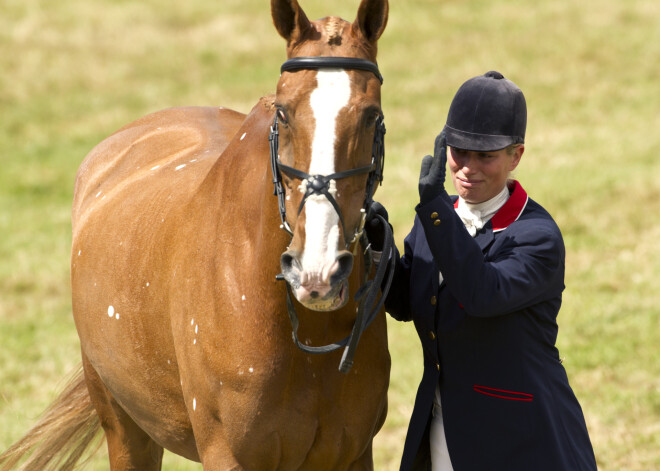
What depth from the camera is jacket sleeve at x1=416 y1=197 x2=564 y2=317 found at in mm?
2682

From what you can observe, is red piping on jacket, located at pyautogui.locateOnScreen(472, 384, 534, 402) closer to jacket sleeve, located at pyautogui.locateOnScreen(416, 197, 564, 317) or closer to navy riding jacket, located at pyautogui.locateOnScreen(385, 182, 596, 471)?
navy riding jacket, located at pyautogui.locateOnScreen(385, 182, 596, 471)

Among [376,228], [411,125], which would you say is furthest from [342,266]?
[411,125]

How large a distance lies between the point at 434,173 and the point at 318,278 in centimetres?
61

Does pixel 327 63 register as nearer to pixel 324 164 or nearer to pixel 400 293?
pixel 324 164

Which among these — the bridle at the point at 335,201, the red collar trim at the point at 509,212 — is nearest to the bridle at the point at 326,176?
the bridle at the point at 335,201

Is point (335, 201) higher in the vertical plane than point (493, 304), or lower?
higher

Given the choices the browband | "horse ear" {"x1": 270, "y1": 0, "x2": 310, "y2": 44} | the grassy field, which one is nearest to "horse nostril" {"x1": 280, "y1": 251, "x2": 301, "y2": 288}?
the browband

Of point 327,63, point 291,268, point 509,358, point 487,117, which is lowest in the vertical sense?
point 509,358

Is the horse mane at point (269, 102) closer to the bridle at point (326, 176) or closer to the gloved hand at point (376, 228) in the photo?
the bridle at point (326, 176)

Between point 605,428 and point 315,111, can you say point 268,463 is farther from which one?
point 605,428

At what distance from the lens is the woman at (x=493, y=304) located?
271 cm

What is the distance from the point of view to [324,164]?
2367 mm

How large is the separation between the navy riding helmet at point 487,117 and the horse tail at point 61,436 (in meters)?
2.63

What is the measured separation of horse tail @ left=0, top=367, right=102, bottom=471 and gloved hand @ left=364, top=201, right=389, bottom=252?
2157 millimetres
